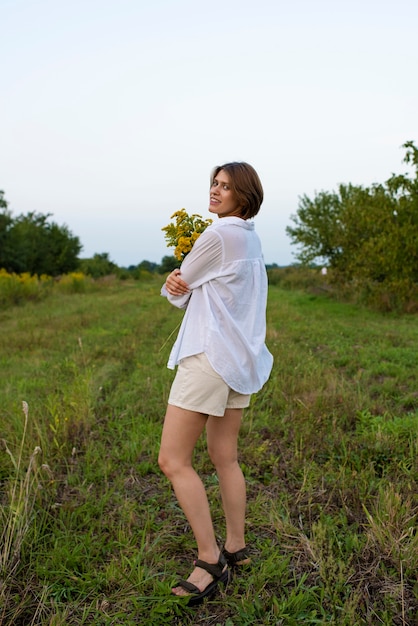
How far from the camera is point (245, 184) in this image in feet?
7.98

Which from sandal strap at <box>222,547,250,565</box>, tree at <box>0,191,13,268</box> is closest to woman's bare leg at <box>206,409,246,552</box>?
sandal strap at <box>222,547,250,565</box>

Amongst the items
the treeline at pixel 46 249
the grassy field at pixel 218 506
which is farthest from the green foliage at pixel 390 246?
the treeline at pixel 46 249

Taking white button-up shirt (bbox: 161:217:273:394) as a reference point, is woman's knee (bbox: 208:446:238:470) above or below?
below

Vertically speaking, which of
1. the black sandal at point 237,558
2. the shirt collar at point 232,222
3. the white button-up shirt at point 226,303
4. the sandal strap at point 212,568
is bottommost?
the black sandal at point 237,558

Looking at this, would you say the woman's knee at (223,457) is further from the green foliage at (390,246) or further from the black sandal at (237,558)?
the green foliage at (390,246)

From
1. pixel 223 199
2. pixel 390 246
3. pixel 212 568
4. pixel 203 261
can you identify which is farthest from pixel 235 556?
pixel 390 246

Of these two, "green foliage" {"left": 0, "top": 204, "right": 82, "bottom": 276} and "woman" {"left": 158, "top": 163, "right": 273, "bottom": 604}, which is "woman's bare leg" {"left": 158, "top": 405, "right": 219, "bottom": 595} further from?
"green foliage" {"left": 0, "top": 204, "right": 82, "bottom": 276}

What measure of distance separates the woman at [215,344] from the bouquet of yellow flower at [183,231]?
173 mm

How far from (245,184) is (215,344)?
0.72 metres

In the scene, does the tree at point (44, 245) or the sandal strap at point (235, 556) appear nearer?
the sandal strap at point (235, 556)

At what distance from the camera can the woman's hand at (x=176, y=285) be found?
2.40 m

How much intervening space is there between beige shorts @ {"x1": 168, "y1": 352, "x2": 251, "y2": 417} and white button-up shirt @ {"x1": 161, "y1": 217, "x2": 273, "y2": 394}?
4 centimetres

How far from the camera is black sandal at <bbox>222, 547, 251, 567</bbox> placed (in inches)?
106

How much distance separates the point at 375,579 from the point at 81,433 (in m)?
2.56
